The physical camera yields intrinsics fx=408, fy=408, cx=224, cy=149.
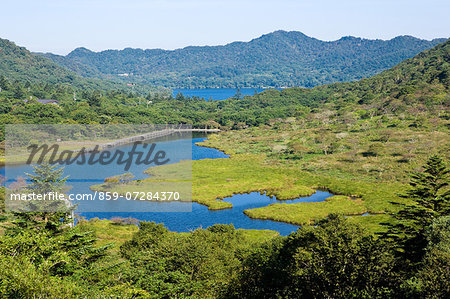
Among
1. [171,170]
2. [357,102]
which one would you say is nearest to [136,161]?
[171,170]

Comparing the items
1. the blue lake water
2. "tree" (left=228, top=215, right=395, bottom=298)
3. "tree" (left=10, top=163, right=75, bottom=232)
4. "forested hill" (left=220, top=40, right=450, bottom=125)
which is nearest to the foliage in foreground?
"tree" (left=228, top=215, right=395, bottom=298)

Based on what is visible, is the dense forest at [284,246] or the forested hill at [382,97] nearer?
the dense forest at [284,246]

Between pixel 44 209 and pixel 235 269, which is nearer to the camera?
pixel 235 269

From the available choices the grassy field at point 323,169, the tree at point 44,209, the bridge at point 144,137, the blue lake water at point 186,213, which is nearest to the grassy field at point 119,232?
the blue lake water at point 186,213

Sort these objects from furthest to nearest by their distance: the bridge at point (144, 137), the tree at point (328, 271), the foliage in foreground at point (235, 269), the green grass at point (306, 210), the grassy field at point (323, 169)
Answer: the bridge at point (144, 137), the grassy field at point (323, 169), the green grass at point (306, 210), the tree at point (328, 271), the foliage in foreground at point (235, 269)

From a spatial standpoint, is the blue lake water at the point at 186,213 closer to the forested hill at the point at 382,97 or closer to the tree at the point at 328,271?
the tree at the point at 328,271

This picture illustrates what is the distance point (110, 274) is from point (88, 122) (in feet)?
309

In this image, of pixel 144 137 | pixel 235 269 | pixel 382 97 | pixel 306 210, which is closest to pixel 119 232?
pixel 306 210

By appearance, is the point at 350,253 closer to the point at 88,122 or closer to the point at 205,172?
the point at 205,172

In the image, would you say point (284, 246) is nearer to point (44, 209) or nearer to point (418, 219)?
point (418, 219)

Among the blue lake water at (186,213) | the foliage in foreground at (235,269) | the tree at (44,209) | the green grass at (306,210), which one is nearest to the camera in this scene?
the foliage in foreground at (235,269)

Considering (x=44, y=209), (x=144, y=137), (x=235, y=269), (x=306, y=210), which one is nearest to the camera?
(x=235, y=269)

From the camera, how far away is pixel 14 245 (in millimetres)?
20234

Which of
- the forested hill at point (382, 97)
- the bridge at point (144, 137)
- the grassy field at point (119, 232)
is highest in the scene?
the forested hill at point (382, 97)
